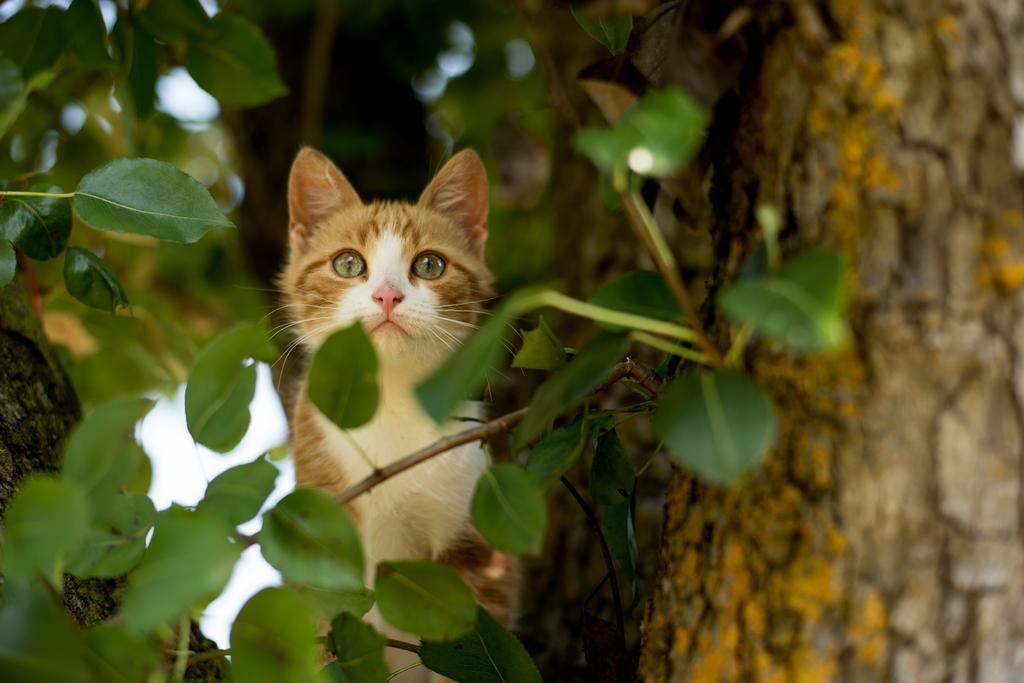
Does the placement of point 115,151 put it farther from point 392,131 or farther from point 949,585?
point 949,585

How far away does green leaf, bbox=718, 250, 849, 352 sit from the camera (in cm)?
87

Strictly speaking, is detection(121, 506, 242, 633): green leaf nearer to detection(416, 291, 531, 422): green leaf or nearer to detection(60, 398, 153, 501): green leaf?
detection(60, 398, 153, 501): green leaf

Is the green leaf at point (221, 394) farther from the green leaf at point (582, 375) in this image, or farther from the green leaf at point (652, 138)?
the green leaf at point (652, 138)

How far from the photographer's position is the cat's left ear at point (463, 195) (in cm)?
251

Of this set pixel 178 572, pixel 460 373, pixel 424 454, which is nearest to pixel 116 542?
pixel 178 572

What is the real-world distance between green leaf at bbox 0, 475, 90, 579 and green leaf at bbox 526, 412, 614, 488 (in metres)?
0.59

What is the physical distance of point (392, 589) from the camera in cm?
125

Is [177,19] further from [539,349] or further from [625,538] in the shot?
[625,538]

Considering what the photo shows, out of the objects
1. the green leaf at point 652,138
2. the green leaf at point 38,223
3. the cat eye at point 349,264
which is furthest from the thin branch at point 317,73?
the green leaf at point 652,138

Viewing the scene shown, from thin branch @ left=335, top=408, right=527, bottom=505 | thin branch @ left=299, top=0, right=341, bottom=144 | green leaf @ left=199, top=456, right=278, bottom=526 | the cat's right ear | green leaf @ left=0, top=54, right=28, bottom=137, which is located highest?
thin branch @ left=299, top=0, right=341, bottom=144

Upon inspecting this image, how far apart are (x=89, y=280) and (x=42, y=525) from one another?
799mm

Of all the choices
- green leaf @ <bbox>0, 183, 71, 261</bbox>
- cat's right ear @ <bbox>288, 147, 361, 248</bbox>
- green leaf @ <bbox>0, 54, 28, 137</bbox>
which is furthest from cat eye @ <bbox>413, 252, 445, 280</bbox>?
green leaf @ <bbox>0, 54, 28, 137</bbox>

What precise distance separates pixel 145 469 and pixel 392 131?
7.53 feet

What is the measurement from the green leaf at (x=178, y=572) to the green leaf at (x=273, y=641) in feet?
0.19
